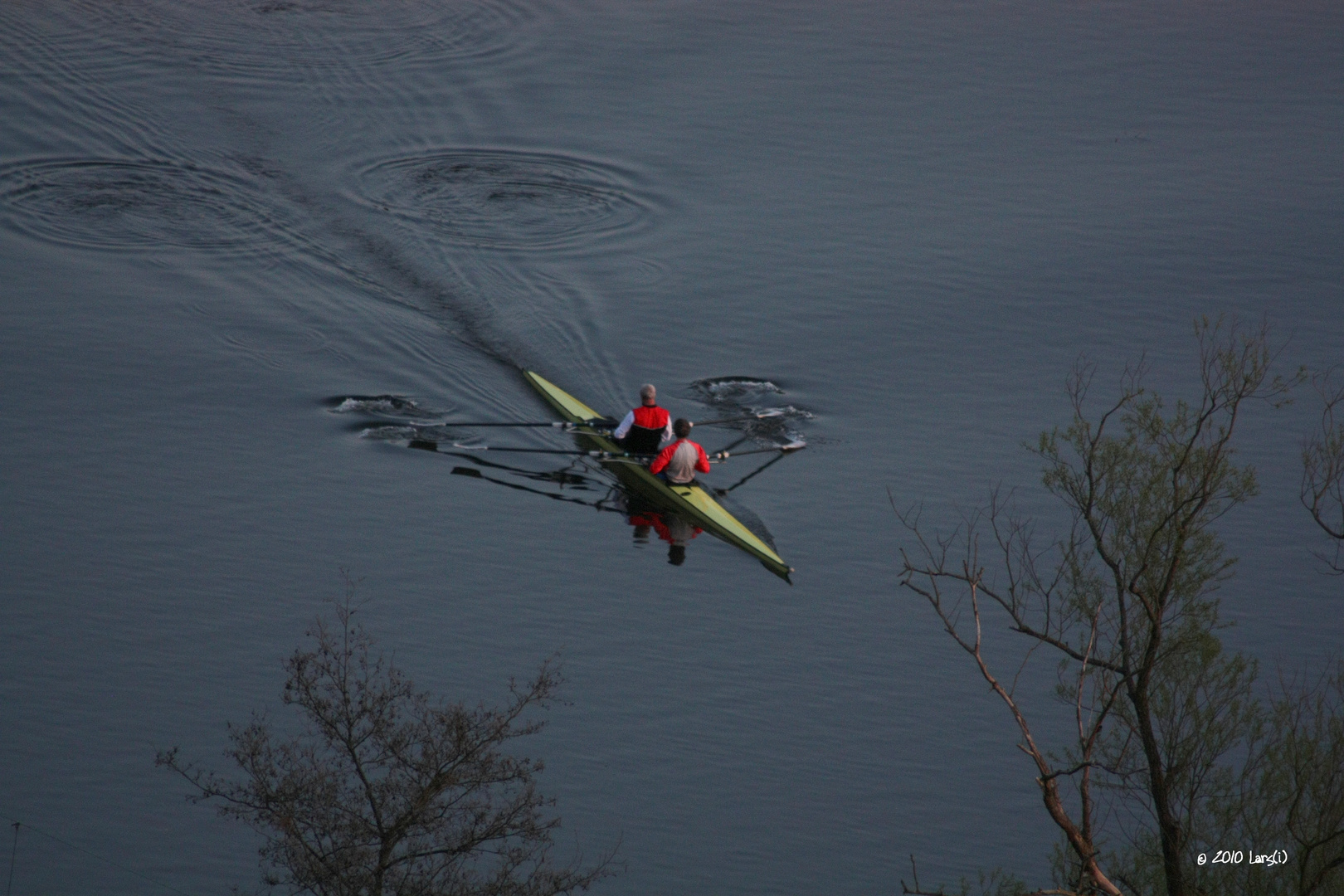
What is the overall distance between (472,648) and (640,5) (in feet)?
102

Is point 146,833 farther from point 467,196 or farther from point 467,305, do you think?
Answer: point 467,196

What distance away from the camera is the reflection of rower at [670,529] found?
78.5 ft

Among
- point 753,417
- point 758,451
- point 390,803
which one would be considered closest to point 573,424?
point 758,451

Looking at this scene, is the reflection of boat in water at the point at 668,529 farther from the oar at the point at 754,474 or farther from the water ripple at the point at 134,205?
the water ripple at the point at 134,205

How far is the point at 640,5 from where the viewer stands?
4722cm

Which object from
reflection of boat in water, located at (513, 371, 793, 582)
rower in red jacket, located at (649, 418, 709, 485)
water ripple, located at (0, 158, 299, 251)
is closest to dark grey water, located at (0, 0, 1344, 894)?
water ripple, located at (0, 158, 299, 251)

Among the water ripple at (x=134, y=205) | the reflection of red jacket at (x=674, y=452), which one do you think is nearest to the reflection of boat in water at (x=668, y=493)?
the reflection of red jacket at (x=674, y=452)

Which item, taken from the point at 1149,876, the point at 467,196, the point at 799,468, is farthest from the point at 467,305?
the point at 1149,876

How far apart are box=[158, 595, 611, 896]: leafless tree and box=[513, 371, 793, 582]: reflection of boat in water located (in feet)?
18.7

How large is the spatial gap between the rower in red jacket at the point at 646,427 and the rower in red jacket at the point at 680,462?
20.4 inches

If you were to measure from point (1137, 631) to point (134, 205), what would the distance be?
85.5 ft

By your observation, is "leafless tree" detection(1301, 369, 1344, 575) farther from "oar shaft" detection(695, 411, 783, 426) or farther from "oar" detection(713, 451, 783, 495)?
"oar shaft" detection(695, 411, 783, 426)

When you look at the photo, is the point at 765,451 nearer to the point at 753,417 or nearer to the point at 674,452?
the point at 753,417

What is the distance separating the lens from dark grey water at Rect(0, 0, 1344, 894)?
64.2 feet
